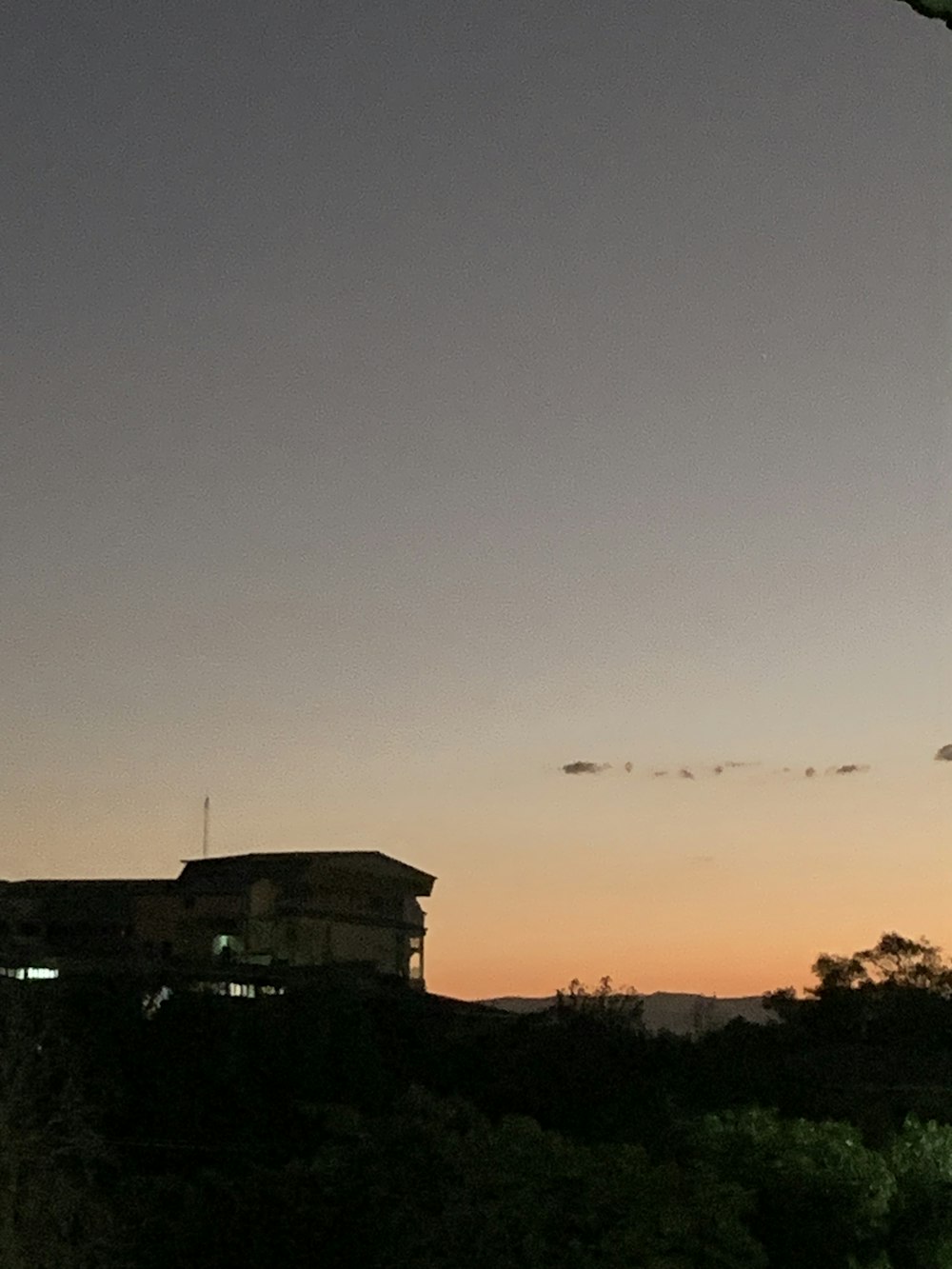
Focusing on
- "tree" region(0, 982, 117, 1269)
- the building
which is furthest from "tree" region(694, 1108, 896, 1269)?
the building

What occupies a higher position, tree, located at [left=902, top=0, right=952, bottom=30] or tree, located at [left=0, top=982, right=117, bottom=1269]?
tree, located at [left=902, top=0, right=952, bottom=30]

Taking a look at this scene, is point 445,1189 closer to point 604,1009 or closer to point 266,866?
point 604,1009

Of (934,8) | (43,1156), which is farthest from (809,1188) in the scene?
(934,8)

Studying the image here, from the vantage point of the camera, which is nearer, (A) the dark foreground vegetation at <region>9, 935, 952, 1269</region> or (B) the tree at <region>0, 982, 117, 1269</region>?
(A) the dark foreground vegetation at <region>9, 935, 952, 1269</region>

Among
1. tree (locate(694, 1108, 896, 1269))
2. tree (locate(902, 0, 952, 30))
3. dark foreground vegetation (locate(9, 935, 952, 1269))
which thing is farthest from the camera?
tree (locate(694, 1108, 896, 1269))

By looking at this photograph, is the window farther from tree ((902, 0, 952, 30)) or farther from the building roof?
tree ((902, 0, 952, 30))

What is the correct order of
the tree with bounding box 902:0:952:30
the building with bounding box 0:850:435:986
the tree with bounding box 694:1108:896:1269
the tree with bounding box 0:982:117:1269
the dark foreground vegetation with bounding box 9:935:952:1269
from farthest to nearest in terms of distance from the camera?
the building with bounding box 0:850:435:986 < the tree with bounding box 694:1108:896:1269 < the tree with bounding box 0:982:117:1269 < the dark foreground vegetation with bounding box 9:935:952:1269 < the tree with bounding box 902:0:952:30

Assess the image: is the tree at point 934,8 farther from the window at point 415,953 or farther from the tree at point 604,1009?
the window at point 415,953

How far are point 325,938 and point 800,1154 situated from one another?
36.7m

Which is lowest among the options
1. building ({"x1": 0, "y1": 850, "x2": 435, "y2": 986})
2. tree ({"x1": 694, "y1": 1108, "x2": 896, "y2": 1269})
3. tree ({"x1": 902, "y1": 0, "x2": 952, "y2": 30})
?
tree ({"x1": 694, "y1": 1108, "x2": 896, "y2": 1269})

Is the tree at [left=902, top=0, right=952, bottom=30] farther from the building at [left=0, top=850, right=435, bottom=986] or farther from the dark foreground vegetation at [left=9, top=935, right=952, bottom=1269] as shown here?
the building at [left=0, top=850, right=435, bottom=986]

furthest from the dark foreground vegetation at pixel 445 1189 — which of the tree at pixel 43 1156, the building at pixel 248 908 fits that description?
the building at pixel 248 908

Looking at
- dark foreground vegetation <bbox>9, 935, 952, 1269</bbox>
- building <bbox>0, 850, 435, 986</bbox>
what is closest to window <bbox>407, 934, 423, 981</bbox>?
building <bbox>0, 850, 435, 986</bbox>

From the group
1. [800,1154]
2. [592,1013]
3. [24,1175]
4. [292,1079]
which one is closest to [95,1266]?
[24,1175]
